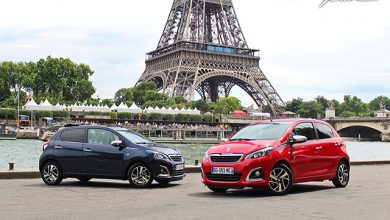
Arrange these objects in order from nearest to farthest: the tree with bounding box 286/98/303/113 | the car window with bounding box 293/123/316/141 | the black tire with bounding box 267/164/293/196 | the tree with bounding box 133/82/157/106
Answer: the black tire with bounding box 267/164/293/196 < the car window with bounding box 293/123/316/141 < the tree with bounding box 133/82/157/106 < the tree with bounding box 286/98/303/113

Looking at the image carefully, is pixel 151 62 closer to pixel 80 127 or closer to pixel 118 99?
pixel 118 99

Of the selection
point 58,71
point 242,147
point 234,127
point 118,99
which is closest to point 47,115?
point 58,71

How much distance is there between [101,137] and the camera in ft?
45.8

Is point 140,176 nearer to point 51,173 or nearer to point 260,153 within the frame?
point 51,173

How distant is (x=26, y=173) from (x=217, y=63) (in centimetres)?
8912

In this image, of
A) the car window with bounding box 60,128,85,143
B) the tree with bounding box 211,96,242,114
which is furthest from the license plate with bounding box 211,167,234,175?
the tree with bounding box 211,96,242,114

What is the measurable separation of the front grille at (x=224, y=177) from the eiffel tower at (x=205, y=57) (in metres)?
84.5

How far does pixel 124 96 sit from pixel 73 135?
10145 centimetres

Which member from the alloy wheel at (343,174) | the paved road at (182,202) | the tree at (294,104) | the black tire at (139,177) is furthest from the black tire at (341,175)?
the tree at (294,104)

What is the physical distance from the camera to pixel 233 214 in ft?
29.5

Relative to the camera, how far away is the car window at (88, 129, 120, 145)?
45.3 feet

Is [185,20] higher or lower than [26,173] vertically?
higher

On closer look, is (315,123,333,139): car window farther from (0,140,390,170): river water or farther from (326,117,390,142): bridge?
(326,117,390,142): bridge

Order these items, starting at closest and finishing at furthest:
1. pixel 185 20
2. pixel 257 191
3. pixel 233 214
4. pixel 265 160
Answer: pixel 233 214
pixel 265 160
pixel 257 191
pixel 185 20
